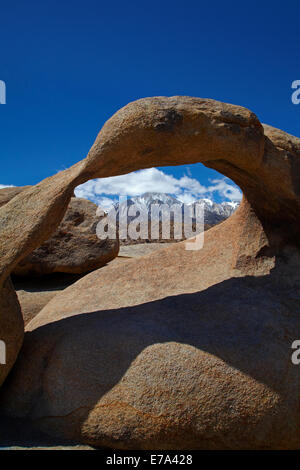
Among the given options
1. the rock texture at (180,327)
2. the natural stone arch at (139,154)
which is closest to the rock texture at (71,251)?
the rock texture at (180,327)

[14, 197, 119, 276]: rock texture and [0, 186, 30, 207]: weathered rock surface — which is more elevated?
[0, 186, 30, 207]: weathered rock surface

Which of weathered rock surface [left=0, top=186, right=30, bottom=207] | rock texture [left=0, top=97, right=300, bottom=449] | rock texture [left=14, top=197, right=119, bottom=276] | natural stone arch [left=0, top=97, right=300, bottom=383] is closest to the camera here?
rock texture [left=0, top=97, right=300, bottom=449]

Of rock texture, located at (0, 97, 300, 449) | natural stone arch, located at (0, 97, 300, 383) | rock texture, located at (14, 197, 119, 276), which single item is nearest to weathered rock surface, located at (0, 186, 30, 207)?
rock texture, located at (14, 197, 119, 276)

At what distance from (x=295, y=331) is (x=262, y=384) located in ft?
1.74

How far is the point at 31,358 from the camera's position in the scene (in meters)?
2.93

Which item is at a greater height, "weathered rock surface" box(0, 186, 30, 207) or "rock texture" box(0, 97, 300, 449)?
"weathered rock surface" box(0, 186, 30, 207)

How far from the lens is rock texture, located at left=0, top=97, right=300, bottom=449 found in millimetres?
2531

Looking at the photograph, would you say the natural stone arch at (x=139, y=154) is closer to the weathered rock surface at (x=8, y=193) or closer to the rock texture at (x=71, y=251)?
the weathered rock surface at (x=8, y=193)

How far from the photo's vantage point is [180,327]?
9.42 feet

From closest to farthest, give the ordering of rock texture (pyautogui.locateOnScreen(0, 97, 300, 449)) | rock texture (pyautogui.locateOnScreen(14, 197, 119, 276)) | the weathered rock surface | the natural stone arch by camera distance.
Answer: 1. rock texture (pyautogui.locateOnScreen(0, 97, 300, 449))
2. the natural stone arch
3. the weathered rock surface
4. rock texture (pyautogui.locateOnScreen(14, 197, 119, 276))

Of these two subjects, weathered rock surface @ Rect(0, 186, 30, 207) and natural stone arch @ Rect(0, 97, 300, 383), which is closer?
natural stone arch @ Rect(0, 97, 300, 383)

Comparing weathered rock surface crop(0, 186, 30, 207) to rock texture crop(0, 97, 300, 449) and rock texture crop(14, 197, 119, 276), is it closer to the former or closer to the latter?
rock texture crop(14, 197, 119, 276)

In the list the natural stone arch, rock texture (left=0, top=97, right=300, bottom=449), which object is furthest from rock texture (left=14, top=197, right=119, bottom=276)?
the natural stone arch

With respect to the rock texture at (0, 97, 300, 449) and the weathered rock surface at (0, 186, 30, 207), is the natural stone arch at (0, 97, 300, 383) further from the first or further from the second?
the weathered rock surface at (0, 186, 30, 207)
